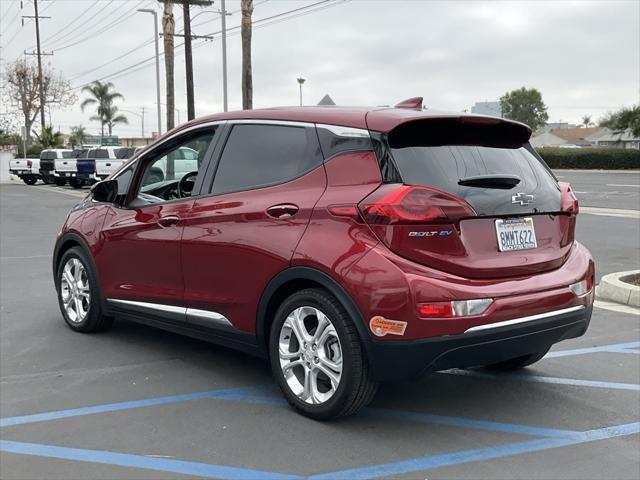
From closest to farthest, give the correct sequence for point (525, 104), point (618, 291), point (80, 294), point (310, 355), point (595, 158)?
point (310, 355)
point (80, 294)
point (618, 291)
point (595, 158)
point (525, 104)

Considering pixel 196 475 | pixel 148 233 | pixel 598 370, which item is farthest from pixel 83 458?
pixel 598 370

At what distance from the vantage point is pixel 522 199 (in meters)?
3.96

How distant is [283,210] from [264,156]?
19.8 inches

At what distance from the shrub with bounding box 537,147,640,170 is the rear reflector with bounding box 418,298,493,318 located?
45.6m

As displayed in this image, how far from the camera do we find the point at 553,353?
5.43 metres

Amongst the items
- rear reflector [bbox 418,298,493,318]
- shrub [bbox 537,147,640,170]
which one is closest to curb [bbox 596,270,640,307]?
rear reflector [bbox 418,298,493,318]

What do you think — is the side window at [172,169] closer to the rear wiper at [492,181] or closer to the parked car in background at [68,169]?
the rear wiper at [492,181]

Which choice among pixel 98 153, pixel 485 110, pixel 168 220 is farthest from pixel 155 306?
pixel 485 110

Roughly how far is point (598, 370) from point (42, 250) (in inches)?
362

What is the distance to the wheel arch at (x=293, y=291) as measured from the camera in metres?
3.66

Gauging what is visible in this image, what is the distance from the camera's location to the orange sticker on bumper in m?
3.54

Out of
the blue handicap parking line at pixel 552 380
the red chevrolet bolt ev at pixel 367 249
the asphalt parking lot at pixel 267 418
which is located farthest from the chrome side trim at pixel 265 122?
the blue handicap parking line at pixel 552 380

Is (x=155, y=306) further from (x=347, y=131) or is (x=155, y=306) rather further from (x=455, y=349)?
(x=455, y=349)

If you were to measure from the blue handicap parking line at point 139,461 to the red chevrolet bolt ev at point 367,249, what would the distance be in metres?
0.67
